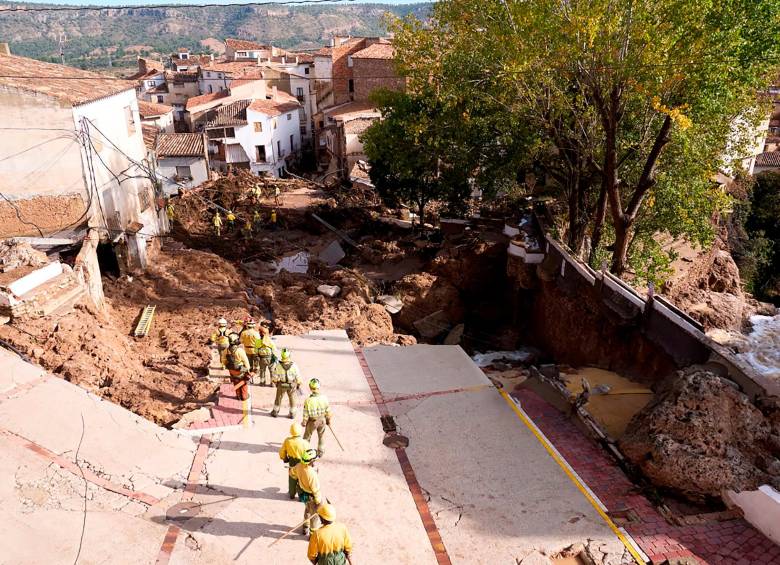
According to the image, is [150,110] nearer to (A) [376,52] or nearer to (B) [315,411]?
(A) [376,52]

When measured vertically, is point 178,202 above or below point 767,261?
above

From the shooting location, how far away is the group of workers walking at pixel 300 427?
6160 mm

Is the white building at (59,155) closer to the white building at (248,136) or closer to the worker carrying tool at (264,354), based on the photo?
the worker carrying tool at (264,354)

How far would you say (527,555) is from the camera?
7594 mm

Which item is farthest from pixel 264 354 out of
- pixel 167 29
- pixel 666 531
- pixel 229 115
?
pixel 167 29

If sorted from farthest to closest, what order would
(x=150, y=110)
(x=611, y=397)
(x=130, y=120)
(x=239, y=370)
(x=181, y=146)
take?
(x=150, y=110) < (x=181, y=146) < (x=130, y=120) < (x=611, y=397) < (x=239, y=370)

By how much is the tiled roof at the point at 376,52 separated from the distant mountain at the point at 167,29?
109213 millimetres

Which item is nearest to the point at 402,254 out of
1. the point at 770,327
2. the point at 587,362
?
the point at 587,362

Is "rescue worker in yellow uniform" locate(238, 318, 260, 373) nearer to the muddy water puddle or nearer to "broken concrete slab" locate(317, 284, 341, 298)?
"broken concrete slab" locate(317, 284, 341, 298)

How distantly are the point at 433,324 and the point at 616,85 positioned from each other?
29.7ft

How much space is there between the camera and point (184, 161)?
3394 centimetres

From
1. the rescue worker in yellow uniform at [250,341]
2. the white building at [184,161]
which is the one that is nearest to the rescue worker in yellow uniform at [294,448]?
the rescue worker in yellow uniform at [250,341]

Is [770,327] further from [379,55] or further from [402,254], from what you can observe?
[379,55]

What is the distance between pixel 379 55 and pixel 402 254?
2659 cm
